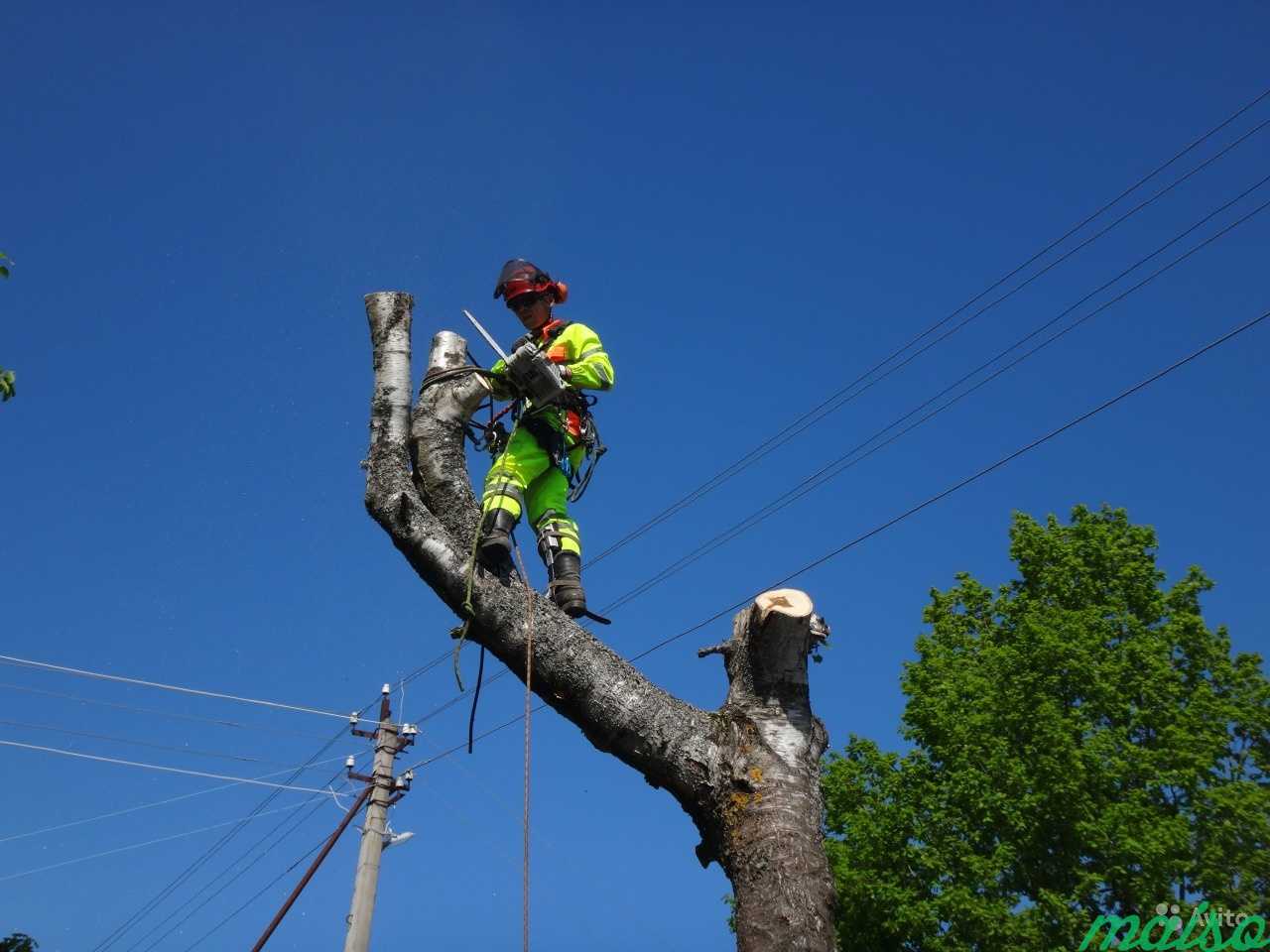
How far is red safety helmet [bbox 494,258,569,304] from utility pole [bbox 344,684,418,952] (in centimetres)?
1005

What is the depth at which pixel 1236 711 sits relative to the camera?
1491 cm

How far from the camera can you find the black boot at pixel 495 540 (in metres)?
4.66

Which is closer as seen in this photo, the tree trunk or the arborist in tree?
the tree trunk

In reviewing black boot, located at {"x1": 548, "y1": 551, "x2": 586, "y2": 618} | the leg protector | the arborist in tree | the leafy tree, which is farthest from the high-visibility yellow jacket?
the leafy tree

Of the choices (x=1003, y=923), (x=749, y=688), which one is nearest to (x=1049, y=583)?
(x=1003, y=923)

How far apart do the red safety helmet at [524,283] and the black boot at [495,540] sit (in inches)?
63.5

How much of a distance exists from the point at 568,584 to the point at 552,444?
2.57 ft

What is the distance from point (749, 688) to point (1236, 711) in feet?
43.9

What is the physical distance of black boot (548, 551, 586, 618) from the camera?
5.24 meters

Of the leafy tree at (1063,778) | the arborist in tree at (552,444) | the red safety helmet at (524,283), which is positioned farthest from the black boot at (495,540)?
the leafy tree at (1063,778)

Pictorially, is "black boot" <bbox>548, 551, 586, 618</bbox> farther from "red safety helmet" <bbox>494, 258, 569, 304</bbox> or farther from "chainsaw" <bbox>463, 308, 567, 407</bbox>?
"red safety helmet" <bbox>494, 258, 569, 304</bbox>

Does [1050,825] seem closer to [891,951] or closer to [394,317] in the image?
[891,951]

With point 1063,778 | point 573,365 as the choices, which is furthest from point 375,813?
point 573,365

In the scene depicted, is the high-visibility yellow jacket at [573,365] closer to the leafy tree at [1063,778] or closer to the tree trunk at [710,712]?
the tree trunk at [710,712]
